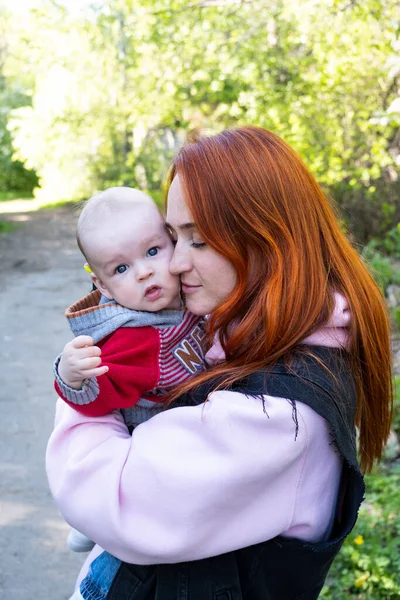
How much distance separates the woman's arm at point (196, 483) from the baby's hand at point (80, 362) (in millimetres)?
164

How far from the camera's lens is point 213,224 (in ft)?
5.42

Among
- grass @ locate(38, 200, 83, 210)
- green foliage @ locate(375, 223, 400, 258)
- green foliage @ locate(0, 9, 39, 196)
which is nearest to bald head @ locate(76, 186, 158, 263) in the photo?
green foliage @ locate(375, 223, 400, 258)

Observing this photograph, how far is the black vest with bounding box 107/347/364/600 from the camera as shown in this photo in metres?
1.50

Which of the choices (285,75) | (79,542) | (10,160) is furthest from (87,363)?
(10,160)

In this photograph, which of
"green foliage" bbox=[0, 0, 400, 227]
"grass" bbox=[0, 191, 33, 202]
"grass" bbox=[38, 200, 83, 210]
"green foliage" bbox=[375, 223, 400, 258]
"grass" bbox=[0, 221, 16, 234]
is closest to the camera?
"green foliage" bbox=[0, 0, 400, 227]

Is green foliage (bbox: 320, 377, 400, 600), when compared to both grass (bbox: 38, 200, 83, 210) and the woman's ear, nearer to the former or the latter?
the woman's ear

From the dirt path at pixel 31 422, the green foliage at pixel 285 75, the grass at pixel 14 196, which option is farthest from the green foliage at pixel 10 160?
the dirt path at pixel 31 422

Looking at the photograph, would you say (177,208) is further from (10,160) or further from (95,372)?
(10,160)

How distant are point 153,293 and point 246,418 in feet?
1.72

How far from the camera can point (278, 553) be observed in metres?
1.54

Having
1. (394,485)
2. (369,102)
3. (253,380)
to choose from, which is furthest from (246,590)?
(369,102)

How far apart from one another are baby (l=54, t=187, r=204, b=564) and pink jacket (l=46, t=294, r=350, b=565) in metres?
0.15

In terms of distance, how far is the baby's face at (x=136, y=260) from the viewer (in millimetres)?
1867

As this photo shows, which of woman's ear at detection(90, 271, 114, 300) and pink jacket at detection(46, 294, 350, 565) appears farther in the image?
woman's ear at detection(90, 271, 114, 300)
